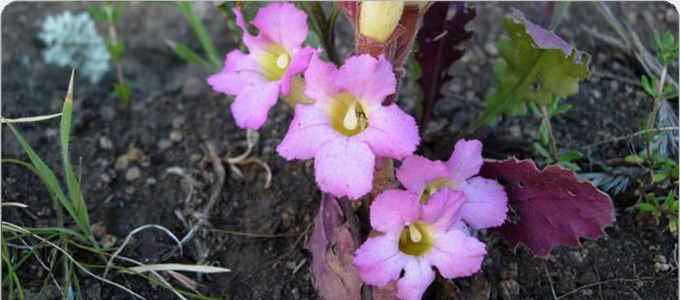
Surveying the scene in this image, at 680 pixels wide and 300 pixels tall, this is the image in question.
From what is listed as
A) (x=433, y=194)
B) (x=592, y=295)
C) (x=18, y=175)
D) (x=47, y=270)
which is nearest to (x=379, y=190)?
(x=433, y=194)

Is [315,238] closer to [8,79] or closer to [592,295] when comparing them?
[592,295]

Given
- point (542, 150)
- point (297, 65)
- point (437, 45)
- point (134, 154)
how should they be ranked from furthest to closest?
point (134, 154) < point (437, 45) < point (542, 150) < point (297, 65)

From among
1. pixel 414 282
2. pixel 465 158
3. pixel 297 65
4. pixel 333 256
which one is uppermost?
pixel 297 65

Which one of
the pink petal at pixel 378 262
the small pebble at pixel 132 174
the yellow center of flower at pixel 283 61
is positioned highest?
the yellow center of flower at pixel 283 61

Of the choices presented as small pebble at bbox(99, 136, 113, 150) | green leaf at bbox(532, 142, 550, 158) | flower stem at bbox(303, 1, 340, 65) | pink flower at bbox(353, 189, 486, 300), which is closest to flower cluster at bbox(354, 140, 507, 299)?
pink flower at bbox(353, 189, 486, 300)

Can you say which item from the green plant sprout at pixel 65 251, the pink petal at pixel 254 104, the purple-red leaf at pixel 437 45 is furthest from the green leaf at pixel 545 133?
the green plant sprout at pixel 65 251

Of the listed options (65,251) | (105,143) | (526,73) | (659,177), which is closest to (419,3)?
(526,73)

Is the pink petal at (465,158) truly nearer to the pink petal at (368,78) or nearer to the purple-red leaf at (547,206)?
the purple-red leaf at (547,206)

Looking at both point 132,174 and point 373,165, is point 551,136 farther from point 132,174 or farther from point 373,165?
point 132,174
